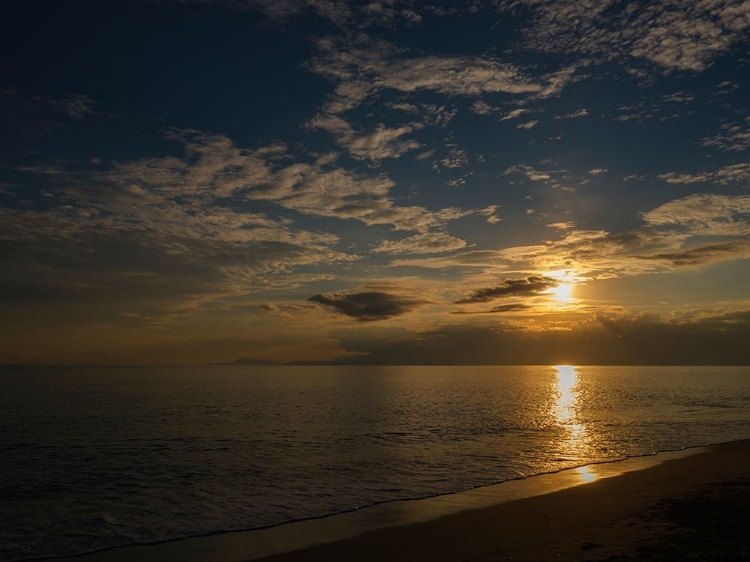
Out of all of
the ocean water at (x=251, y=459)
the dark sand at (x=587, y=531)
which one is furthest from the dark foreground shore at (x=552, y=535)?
the ocean water at (x=251, y=459)

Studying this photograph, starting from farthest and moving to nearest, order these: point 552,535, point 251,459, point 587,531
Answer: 1. point 251,459
2. point 587,531
3. point 552,535

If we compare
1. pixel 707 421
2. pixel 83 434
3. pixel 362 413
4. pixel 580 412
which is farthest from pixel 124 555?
pixel 580 412

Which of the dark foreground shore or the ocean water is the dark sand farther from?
the ocean water

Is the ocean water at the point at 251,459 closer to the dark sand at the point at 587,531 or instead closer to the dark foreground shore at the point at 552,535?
the dark foreground shore at the point at 552,535

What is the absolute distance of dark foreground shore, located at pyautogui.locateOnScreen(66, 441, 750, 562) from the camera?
14.1 m

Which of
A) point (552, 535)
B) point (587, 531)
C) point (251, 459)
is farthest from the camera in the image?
point (251, 459)

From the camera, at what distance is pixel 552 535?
16156 millimetres

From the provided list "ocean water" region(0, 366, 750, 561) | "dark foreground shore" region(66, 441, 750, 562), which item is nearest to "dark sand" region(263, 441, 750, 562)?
"dark foreground shore" region(66, 441, 750, 562)

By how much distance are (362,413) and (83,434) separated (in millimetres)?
31720

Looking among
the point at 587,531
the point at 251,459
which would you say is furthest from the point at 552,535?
the point at 251,459

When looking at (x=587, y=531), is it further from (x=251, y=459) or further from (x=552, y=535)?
(x=251, y=459)

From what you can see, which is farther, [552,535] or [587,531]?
[587,531]

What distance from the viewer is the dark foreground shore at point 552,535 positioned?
1409cm

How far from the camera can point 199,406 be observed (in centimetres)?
7525
